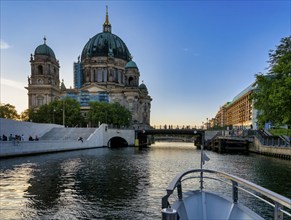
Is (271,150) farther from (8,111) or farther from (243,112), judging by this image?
(243,112)

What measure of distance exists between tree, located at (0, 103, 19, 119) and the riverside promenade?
26.3 meters

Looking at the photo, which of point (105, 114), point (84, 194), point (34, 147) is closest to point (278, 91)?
point (84, 194)

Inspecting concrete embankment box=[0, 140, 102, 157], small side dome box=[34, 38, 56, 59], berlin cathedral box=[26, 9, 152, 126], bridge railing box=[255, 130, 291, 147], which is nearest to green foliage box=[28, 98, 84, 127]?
berlin cathedral box=[26, 9, 152, 126]

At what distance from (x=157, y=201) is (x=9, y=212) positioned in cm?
794

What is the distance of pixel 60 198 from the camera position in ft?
55.8

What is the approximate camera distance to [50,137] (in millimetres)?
69750

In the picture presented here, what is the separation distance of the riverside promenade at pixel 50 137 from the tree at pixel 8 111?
26.3m

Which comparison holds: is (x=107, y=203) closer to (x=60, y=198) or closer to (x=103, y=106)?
(x=60, y=198)

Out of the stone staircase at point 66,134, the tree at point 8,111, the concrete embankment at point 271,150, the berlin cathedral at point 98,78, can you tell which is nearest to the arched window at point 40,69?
the berlin cathedral at point 98,78

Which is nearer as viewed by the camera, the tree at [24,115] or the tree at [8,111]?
the tree at [8,111]

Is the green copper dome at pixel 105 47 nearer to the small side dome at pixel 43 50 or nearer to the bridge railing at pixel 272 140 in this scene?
the small side dome at pixel 43 50

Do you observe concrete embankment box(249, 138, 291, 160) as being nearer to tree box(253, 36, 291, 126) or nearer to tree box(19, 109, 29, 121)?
tree box(253, 36, 291, 126)

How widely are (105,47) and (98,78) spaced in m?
16.7

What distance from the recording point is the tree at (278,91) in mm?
37844
